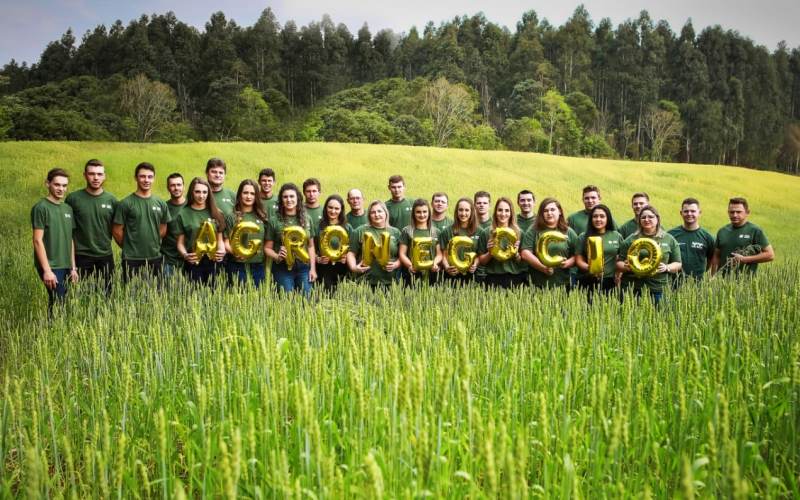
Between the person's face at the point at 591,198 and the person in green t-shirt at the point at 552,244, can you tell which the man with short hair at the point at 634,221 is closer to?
the person's face at the point at 591,198

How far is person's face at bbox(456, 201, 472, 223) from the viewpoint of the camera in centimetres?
821

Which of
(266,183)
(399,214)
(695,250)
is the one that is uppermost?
(266,183)

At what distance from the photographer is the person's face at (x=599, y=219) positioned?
773 centimetres

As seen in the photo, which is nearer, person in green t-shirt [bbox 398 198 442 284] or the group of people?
the group of people

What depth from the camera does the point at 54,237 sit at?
726cm

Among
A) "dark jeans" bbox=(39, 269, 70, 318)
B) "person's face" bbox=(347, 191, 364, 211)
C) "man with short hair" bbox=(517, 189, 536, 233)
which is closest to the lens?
"dark jeans" bbox=(39, 269, 70, 318)

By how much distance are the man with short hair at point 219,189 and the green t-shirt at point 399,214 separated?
260 cm

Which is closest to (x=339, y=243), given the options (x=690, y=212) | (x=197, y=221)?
(x=197, y=221)

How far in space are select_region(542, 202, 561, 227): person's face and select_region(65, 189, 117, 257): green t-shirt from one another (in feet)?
19.1

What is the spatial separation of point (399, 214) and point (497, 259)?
214cm

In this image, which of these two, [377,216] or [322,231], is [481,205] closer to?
[377,216]

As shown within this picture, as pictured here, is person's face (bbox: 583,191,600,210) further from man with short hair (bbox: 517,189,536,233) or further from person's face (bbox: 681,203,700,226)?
person's face (bbox: 681,203,700,226)

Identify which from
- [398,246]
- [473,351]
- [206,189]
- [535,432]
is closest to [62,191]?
[206,189]

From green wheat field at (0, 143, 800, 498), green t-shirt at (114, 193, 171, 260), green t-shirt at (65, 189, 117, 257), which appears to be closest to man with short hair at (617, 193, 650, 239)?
green wheat field at (0, 143, 800, 498)
